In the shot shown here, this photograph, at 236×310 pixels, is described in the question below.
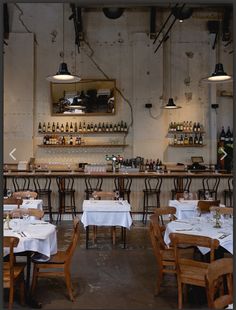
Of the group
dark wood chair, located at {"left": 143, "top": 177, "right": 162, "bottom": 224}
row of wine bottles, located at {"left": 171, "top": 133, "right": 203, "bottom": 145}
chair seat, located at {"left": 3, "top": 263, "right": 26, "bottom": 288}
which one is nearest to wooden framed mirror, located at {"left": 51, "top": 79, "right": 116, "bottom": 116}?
row of wine bottles, located at {"left": 171, "top": 133, "right": 203, "bottom": 145}

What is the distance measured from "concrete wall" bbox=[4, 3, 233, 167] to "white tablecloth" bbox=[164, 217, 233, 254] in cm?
630

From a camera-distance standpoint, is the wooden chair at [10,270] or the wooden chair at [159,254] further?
the wooden chair at [159,254]

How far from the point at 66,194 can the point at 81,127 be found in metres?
2.91

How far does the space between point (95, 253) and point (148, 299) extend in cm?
186

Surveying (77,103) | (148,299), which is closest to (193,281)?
(148,299)

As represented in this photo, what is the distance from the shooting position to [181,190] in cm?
832

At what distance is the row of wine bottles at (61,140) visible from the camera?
10562 mm

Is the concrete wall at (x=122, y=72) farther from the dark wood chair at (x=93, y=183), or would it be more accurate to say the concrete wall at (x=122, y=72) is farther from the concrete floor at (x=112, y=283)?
the concrete floor at (x=112, y=283)

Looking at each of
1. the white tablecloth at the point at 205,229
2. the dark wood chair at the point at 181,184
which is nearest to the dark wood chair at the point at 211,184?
the dark wood chair at the point at 181,184

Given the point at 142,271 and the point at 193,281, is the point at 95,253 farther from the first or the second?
the point at 193,281

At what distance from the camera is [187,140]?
423 inches

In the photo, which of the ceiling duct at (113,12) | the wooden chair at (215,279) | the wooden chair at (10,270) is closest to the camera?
the wooden chair at (215,279)

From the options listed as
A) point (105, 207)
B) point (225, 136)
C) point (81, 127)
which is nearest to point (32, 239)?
point (105, 207)

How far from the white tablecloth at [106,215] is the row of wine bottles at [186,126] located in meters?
5.32
